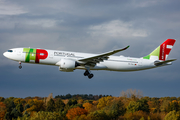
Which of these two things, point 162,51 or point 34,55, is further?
point 162,51

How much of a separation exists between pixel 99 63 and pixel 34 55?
13.1 metres

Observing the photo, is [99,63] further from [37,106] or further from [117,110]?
[37,106]

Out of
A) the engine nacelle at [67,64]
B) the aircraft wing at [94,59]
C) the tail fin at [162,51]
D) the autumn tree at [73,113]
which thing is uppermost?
the tail fin at [162,51]

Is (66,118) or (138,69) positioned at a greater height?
(138,69)

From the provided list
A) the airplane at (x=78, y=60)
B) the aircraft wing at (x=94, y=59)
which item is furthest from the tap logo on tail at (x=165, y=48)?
the aircraft wing at (x=94, y=59)

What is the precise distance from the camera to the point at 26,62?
47438 mm

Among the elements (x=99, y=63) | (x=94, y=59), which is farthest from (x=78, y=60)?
(x=99, y=63)

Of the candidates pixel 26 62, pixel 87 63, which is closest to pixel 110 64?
pixel 87 63

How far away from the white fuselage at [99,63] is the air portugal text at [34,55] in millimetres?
190

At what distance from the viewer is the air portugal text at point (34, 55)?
46.6 meters

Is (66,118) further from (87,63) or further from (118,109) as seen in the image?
(87,63)

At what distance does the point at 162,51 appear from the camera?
58.0 metres

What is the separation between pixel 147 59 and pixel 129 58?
511 centimetres

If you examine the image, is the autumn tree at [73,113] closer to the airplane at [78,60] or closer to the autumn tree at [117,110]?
the autumn tree at [117,110]
